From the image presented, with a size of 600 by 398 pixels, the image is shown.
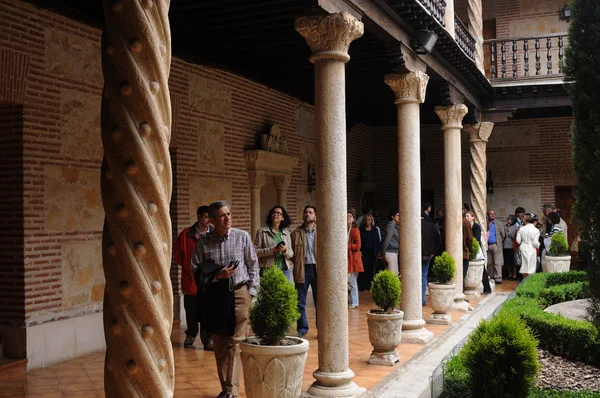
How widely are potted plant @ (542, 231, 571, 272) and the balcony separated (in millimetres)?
3415

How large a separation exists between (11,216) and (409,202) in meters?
4.80

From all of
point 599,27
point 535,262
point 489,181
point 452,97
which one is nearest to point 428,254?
point 452,97

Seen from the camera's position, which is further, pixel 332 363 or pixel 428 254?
pixel 428 254

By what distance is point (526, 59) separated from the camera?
47.8 feet

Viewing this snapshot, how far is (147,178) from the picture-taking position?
9.07ft

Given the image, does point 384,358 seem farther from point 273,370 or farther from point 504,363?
point 504,363

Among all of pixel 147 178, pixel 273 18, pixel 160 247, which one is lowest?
pixel 160 247

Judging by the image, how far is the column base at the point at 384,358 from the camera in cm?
726

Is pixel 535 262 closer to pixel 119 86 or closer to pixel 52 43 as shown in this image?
pixel 52 43

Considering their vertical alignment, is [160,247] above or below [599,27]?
below

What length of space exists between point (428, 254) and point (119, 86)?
9.35 metres

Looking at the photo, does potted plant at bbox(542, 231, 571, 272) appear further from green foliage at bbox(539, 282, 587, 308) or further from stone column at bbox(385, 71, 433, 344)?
stone column at bbox(385, 71, 433, 344)

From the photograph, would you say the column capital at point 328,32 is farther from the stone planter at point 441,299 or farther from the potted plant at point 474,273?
the potted plant at point 474,273

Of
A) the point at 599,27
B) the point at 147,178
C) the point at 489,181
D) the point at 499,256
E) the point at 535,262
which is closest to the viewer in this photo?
the point at 147,178
